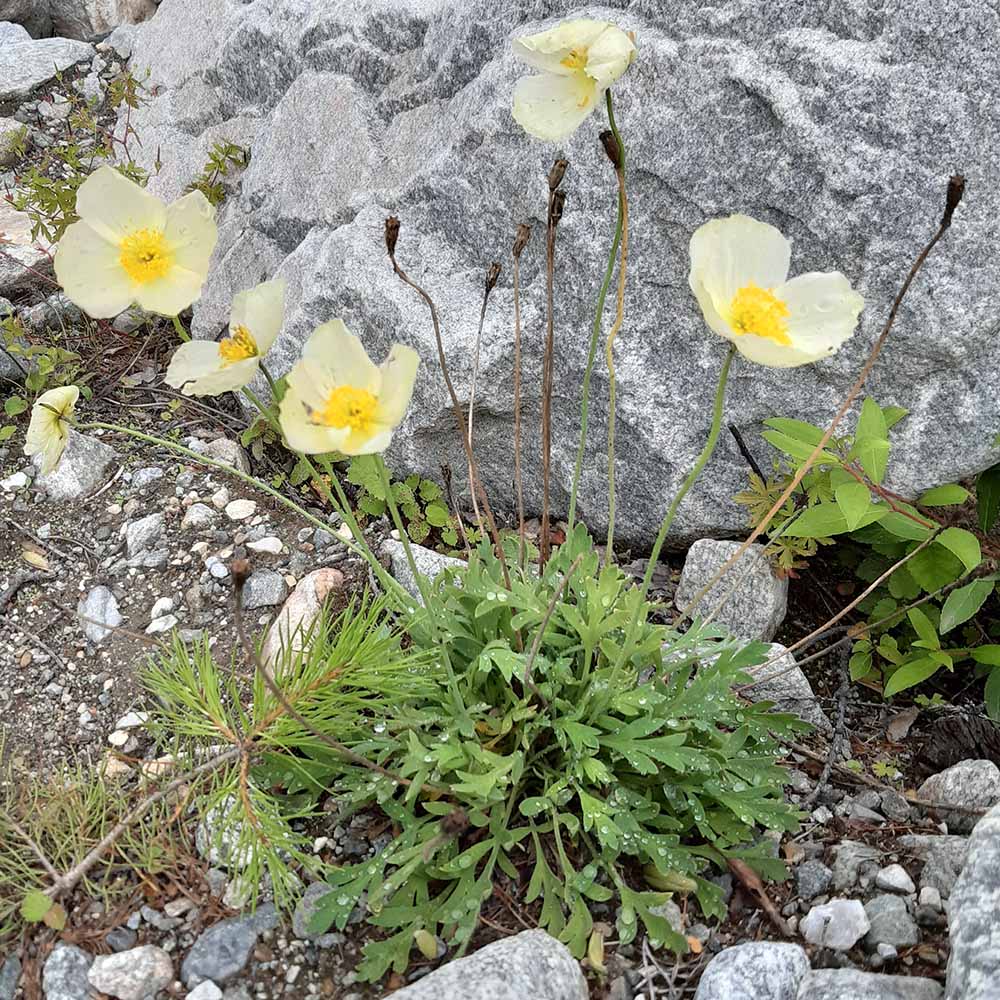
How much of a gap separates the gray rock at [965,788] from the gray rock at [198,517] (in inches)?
75.5

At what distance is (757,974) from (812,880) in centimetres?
33

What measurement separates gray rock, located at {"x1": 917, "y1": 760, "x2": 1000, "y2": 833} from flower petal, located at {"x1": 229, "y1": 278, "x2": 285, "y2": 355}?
165 cm

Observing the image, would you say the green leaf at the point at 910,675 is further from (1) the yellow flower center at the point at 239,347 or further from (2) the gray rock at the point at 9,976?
(2) the gray rock at the point at 9,976

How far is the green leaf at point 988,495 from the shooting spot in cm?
259

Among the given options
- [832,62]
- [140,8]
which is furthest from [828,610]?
[140,8]

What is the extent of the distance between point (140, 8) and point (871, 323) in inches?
174

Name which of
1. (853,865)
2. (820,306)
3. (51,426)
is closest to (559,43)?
(820,306)

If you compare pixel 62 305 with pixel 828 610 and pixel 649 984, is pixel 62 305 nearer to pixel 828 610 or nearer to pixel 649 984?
pixel 828 610

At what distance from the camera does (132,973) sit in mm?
1845

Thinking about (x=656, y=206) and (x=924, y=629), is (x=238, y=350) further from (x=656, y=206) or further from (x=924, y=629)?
(x=924, y=629)

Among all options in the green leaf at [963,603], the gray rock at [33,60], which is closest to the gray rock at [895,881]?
the green leaf at [963,603]

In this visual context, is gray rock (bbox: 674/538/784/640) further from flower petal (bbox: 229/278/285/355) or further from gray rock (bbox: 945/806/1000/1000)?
flower petal (bbox: 229/278/285/355)

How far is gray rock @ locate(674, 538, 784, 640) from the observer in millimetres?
2660

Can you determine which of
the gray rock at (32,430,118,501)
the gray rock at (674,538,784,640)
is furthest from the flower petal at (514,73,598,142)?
the gray rock at (32,430,118,501)
